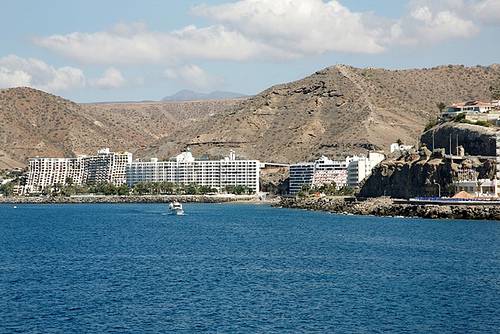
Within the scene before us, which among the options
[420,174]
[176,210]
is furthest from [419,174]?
[176,210]

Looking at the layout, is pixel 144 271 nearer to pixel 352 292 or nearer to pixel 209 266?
pixel 209 266

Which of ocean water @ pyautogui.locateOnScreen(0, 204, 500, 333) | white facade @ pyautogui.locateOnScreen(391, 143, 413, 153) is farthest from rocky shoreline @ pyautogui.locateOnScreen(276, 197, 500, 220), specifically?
white facade @ pyautogui.locateOnScreen(391, 143, 413, 153)

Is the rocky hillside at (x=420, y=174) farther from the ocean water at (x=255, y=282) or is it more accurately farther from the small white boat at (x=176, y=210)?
the ocean water at (x=255, y=282)

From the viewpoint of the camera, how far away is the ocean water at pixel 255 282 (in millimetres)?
38188

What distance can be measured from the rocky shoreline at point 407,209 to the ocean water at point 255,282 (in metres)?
14.1

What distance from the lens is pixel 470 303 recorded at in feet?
139

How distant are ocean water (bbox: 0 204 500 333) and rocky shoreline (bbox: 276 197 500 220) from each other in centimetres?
1406

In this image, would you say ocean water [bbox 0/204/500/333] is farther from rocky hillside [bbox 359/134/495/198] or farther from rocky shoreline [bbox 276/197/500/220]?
rocky hillside [bbox 359/134/495/198]

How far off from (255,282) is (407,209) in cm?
6395

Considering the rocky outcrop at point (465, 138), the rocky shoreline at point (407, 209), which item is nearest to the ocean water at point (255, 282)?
the rocky shoreline at point (407, 209)

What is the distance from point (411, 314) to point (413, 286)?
26.6ft

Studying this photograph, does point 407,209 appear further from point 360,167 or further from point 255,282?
point 360,167

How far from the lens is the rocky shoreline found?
9912 centimetres

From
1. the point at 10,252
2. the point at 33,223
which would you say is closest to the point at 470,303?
the point at 10,252
